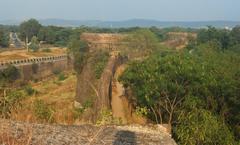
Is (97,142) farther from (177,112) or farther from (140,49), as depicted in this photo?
(140,49)

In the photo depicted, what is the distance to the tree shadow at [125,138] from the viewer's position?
26.9ft

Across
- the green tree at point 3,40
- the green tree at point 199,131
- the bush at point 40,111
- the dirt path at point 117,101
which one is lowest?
the green tree at point 3,40

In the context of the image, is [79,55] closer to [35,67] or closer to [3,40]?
[35,67]

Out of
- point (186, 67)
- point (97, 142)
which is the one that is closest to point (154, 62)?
point (186, 67)

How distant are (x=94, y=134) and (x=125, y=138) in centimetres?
169

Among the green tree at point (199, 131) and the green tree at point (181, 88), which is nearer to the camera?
the green tree at point (199, 131)

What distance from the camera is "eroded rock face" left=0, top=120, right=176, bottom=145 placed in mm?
7398

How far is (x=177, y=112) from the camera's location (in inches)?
625

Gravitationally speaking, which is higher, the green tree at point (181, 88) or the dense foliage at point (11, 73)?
the green tree at point (181, 88)

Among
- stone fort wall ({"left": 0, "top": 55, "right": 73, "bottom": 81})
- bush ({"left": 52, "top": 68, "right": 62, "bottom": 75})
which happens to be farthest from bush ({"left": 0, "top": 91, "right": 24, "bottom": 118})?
bush ({"left": 52, "top": 68, "right": 62, "bottom": 75})

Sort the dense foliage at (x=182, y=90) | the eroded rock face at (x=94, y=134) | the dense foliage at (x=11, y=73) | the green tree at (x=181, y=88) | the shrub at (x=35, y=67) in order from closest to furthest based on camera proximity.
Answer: the eroded rock face at (x=94, y=134) → the dense foliage at (x=182, y=90) → the green tree at (x=181, y=88) → the dense foliage at (x=11, y=73) → the shrub at (x=35, y=67)

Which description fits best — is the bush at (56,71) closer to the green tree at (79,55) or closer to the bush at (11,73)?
the green tree at (79,55)

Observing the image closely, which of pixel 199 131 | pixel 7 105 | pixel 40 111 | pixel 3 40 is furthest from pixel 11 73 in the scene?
pixel 7 105

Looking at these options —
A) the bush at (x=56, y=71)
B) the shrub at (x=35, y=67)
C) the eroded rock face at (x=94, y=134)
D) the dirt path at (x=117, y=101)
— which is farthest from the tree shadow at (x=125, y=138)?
the bush at (x=56, y=71)
